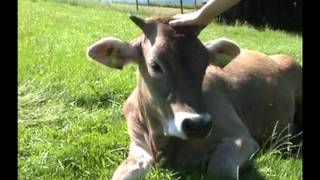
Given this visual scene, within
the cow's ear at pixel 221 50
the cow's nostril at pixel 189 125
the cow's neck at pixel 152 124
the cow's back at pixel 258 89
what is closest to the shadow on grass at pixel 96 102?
the cow's back at pixel 258 89

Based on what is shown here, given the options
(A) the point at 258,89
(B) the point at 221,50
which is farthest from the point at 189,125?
(A) the point at 258,89

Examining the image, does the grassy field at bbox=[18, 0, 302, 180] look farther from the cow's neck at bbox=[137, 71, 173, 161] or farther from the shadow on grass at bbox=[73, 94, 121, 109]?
the cow's neck at bbox=[137, 71, 173, 161]

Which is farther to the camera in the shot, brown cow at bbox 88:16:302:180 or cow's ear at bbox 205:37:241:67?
cow's ear at bbox 205:37:241:67

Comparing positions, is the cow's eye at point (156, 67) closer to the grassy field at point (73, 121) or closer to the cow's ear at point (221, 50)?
the cow's ear at point (221, 50)

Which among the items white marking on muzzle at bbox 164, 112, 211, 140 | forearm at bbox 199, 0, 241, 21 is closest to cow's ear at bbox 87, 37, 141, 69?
forearm at bbox 199, 0, 241, 21

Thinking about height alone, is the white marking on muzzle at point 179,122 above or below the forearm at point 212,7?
below

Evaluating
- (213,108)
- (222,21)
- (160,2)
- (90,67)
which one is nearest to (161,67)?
(213,108)

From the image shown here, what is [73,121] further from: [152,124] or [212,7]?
[212,7]
